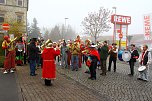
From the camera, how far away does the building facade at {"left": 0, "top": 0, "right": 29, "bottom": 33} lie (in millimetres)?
52213


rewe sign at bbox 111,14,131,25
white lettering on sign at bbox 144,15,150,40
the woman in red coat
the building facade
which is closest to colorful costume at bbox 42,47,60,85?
the woman in red coat

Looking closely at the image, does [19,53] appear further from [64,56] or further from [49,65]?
[49,65]

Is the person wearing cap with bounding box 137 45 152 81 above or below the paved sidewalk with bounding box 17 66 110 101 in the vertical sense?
above

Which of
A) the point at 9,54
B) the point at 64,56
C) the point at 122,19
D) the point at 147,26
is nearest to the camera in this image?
the point at 9,54

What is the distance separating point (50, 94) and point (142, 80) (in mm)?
5803

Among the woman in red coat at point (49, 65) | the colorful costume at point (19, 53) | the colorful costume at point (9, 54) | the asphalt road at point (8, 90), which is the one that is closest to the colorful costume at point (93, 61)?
the woman in red coat at point (49, 65)

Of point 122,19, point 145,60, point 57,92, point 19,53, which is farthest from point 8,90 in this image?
point 122,19

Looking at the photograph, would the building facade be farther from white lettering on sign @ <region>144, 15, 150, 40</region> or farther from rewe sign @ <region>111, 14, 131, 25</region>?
white lettering on sign @ <region>144, 15, 150, 40</region>

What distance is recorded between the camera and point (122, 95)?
363 inches

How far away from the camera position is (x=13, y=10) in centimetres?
5275

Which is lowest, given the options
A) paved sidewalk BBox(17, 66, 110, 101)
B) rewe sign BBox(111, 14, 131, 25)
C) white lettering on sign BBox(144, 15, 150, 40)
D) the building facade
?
paved sidewalk BBox(17, 66, 110, 101)

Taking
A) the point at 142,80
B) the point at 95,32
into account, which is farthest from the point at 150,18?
the point at 95,32

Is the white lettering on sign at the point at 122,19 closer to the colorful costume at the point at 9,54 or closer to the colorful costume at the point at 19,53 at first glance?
the colorful costume at the point at 19,53

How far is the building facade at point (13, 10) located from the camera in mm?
52213
